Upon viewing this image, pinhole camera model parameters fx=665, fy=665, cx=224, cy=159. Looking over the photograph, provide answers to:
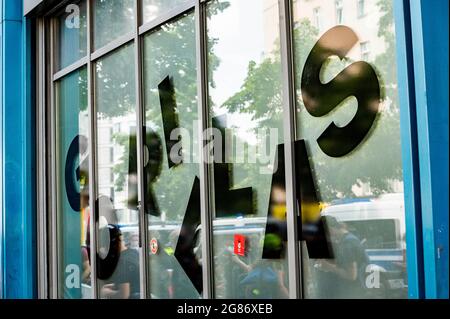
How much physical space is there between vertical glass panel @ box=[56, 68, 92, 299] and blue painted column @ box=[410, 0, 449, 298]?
501cm

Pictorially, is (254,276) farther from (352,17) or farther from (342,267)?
(352,17)

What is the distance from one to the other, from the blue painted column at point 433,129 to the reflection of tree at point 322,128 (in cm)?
36

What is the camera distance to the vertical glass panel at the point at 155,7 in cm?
635

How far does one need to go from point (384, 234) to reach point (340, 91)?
1.01 m

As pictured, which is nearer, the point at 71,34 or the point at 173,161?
the point at 173,161

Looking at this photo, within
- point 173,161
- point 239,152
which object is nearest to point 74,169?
point 173,161

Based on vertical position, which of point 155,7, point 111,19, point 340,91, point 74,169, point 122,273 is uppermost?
point 111,19

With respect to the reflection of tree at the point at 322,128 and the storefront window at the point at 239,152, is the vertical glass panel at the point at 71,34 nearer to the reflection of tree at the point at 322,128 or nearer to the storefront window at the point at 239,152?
the storefront window at the point at 239,152

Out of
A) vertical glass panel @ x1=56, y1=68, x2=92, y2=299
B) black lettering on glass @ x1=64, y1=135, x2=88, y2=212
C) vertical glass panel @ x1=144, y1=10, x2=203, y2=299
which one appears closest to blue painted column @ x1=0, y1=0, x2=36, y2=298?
vertical glass panel @ x1=56, y1=68, x2=92, y2=299

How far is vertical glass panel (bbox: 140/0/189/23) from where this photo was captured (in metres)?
6.35

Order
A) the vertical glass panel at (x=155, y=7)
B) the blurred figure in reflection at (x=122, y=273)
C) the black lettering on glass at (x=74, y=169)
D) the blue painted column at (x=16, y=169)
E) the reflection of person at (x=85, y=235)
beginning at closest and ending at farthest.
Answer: the vertical glass panel at (x=155, y=7)
the blurred figure in reflection at (x=122, y=273)
the reflection of person at (x=85, y=235)
the black lettering on glass at (x=74, y=169)
the blue painted column at (x=16, y=169)

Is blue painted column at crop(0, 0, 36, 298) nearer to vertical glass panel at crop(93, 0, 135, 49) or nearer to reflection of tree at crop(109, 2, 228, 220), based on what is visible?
vertical glass panel at crop(93, 0, 135, 49)

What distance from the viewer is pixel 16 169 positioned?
8961 millimetres

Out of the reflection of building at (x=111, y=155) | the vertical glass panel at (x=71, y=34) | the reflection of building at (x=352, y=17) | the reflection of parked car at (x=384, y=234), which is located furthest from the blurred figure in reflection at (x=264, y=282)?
the vertical glass panel at (x=71, y=34)
